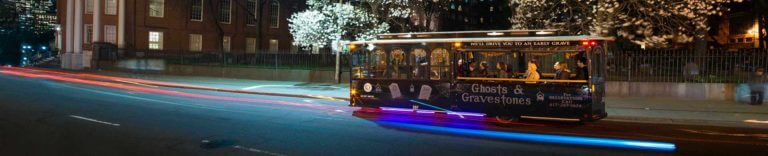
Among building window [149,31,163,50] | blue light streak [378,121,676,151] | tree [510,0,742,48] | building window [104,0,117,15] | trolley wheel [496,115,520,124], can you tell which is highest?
building window [104,0,117,15]

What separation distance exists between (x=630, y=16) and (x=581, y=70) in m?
10.6

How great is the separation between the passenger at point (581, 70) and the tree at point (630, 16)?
7835 millimetres

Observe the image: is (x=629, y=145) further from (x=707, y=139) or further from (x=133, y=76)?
(x=133, y=76)

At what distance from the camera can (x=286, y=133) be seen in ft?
35.8

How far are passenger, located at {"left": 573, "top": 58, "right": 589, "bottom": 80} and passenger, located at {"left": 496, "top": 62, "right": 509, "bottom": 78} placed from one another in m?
1.42

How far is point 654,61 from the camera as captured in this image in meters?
20.4

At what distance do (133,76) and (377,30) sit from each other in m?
14.3

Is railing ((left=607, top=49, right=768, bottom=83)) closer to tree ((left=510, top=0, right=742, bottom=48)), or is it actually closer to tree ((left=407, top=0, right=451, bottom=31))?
tree ((left=510, top=0, right=742, bottom=48))

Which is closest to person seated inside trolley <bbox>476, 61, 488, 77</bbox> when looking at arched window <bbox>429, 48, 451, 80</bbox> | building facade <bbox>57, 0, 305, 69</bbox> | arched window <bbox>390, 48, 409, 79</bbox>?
arched window <bbox>429, 48, 451, 80</bbox>

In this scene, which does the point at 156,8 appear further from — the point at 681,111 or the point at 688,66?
the point at 681,111

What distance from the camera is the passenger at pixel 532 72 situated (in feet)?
42.0

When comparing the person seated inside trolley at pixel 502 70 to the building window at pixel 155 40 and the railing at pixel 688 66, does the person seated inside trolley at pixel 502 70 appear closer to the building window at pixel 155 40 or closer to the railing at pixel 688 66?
the railing at pixel 688 66

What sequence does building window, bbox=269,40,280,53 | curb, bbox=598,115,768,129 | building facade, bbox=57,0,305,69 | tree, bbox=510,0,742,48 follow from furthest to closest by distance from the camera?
building window, bbox=269,40,280,53 → building facade, bbox=57,0,305,69 → tree, bbox=510,0,742,48 → curb, bbox=598,115,768,129

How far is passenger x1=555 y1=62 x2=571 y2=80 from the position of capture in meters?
12.5
